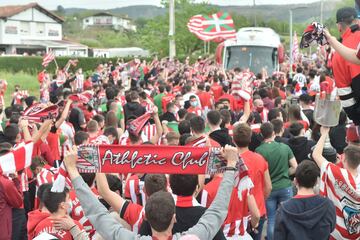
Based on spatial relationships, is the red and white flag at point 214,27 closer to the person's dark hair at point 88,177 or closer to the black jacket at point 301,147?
the black jacket at point 301,147

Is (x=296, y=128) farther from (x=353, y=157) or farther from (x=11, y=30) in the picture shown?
(x=11, y=30)

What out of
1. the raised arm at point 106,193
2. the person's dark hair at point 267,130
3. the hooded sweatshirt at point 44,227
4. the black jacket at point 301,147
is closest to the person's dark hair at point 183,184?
the raised arm at point 106,193

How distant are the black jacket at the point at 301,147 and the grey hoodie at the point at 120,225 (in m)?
4.31

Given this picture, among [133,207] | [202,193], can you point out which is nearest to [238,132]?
[202,193]

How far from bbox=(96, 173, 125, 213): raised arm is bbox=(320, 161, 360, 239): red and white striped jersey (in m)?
1.95

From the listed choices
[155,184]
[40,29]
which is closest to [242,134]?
[155,184]

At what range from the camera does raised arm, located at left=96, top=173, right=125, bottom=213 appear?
469 cm

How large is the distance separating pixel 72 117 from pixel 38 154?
3805mm

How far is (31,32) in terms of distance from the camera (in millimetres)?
98188

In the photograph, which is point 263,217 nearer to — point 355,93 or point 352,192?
point 352,192

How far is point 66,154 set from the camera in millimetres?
4152

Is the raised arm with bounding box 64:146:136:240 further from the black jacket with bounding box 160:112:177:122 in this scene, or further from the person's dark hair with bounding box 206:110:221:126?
the black jacket with bounding box 160:112:177:122

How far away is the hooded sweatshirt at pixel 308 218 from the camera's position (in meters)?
5.09

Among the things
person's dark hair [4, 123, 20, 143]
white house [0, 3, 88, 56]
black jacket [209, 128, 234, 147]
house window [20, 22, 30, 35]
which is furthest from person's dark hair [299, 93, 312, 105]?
house window [20, 22, 30, 35]
